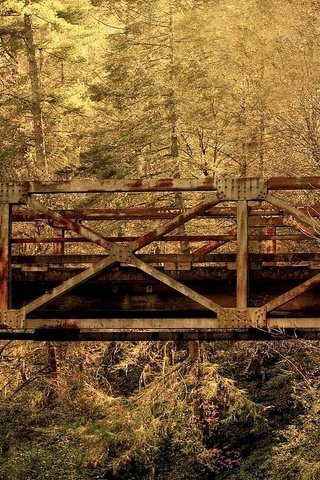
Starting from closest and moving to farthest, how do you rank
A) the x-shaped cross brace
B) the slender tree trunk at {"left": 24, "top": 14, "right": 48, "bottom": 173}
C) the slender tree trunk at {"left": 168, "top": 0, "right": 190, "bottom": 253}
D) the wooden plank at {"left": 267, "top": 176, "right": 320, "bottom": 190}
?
1. the wooden plank at {"left": 267, "top": 176, "right": 320, "bottom": 190}
2. the x-shaped cross brace
3. the slender tree trunk at {"left": 168, "top": 0, "right": 190, "bottom": 253}
4. the slender tree trunk at {"left": 24, "top": 14, "right": 48, "bottom": 173}

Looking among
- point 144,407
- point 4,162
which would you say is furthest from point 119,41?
point 144,407

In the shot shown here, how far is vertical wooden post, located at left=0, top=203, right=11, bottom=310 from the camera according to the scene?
6.60m

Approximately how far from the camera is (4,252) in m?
6.61

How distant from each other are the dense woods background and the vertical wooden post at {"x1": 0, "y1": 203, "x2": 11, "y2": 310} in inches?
312

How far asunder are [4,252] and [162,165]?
9676 mm

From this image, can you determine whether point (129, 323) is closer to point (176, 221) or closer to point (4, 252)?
point (176, 221)

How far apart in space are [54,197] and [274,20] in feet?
29.2

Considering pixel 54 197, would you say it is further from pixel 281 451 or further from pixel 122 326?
pixel 122 326

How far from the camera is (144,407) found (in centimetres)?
1462

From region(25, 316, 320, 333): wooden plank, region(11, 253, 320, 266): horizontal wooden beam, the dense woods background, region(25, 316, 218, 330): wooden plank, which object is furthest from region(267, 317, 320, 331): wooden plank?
the dense woods background

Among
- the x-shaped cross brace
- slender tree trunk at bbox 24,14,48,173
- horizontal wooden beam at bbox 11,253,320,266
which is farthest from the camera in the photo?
slender tree trunk at bbox 24,14,48,173

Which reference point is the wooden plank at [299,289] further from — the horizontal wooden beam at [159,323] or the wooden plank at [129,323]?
the wooden plank at [129,323]

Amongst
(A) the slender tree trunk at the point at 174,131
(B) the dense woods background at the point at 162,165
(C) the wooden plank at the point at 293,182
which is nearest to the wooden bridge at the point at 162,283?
(C) the wooden plank at the point at 293,182

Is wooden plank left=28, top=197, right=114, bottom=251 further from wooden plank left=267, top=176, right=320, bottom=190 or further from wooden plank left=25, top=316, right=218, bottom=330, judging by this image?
wooden plank left=267, top=176, right=320, bottom=190
